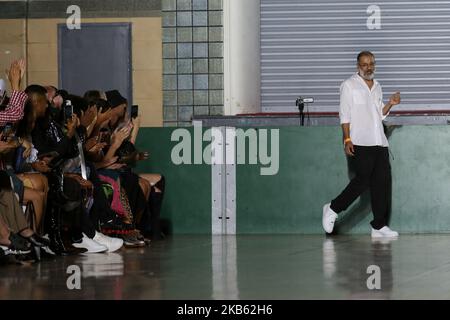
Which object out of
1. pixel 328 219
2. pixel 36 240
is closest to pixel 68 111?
pixel 36 240

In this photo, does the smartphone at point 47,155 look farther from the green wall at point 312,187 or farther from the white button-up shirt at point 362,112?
the white button-up shirt at point 362,112

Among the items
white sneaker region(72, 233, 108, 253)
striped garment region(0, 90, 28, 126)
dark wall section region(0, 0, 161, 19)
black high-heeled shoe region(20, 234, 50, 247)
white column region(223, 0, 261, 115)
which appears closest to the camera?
black high-heeled shoe region(20, 234, 50, 247)

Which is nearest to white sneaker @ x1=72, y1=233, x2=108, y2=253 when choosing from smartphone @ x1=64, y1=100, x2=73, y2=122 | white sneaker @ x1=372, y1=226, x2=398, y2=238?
smartphone @ x1=64, y1=100, x2=73, y2=122

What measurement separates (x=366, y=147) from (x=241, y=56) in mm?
3893

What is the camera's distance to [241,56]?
55.3 feet

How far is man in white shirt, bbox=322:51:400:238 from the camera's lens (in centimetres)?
1334

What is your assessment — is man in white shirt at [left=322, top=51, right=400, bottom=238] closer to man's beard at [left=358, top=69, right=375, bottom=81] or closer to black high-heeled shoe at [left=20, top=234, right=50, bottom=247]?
man's beard at [left=358, top=69, right=375, bottom=81]

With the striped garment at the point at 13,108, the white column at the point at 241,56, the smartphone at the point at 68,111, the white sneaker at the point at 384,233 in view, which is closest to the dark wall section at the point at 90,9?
the white column at the point at 241,56

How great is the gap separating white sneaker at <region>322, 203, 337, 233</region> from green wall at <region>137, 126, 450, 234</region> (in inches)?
13.0

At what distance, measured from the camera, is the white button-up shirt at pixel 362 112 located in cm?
1337

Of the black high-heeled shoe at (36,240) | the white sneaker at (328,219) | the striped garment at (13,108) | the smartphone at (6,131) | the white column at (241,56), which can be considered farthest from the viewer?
the white column at (241,56)

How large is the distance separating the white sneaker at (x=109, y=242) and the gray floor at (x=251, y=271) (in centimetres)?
9

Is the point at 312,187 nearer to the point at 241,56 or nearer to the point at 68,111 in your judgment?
the point at 68,111
